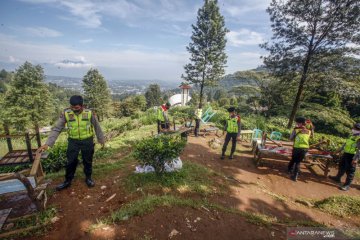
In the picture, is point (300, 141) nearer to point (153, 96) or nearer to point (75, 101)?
point (75, 101)

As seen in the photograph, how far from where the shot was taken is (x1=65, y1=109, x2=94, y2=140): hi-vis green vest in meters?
3.98

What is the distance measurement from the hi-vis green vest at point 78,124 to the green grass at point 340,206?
236 inches

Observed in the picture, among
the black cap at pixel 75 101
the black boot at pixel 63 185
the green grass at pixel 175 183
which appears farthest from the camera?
the green grass at pixel 175 183

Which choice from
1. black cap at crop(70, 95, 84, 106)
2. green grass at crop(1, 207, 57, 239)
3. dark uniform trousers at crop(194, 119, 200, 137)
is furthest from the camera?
dark uniform trousers at crop(194, 119, 200, 137)

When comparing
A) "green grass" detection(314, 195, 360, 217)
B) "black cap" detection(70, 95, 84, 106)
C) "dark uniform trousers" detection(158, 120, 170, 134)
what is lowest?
"green grass" detection(314, 195, 360, 217)

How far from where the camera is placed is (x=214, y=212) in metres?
3.82

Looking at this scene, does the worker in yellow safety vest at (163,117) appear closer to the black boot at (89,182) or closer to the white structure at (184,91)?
the black boot at (89,182)

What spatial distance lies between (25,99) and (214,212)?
30730mm

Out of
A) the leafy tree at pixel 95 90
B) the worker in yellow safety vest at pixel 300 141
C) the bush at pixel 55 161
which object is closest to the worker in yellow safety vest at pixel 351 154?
the worker in yellow safety vest at pixel 300 141

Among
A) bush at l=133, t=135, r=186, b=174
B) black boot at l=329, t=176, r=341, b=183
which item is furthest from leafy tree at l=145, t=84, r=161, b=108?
bush at l=133, t=135, r=186, b=174

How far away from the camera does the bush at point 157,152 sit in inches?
183

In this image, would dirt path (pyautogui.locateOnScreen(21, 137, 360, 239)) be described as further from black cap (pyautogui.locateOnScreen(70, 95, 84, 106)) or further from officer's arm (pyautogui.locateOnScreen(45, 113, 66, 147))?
black cap (pyautogui.locateOnScreen(70, 95, 84, 106))

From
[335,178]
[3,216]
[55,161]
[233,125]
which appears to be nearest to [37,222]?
[3,216]

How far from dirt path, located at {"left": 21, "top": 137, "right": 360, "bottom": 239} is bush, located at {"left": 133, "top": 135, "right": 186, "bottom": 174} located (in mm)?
926
